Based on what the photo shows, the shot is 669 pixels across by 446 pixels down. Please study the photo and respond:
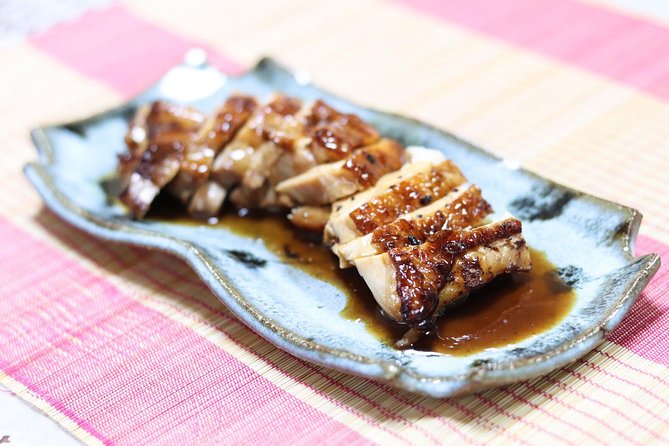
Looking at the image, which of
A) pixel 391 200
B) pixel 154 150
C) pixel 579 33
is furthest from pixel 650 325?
pixel 579 33

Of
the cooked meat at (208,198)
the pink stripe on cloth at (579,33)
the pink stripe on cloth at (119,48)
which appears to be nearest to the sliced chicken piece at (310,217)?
the cooked meat at (208,198)

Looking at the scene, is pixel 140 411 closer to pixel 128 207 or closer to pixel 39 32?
pixel 128 207

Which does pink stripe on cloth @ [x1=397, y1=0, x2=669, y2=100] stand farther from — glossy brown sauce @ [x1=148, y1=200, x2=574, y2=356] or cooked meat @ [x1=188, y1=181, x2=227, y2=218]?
cooked meat @ [x1=188, y1=181, x2=227, y2=218]

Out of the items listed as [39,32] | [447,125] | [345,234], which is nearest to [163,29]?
[39,32]

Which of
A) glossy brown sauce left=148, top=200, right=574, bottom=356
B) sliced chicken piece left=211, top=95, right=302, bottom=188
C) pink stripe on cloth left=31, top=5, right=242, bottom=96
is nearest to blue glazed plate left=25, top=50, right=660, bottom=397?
glossy brown sauce left=148, top=200, right=574, bottom=356

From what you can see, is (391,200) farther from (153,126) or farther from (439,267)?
(153,126)

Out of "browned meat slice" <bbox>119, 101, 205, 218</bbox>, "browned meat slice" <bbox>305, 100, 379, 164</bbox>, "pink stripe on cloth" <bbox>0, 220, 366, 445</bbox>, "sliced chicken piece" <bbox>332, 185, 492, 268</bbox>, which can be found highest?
"browned meat slice" <bbox>305, 100, 379, 164</bbox>
